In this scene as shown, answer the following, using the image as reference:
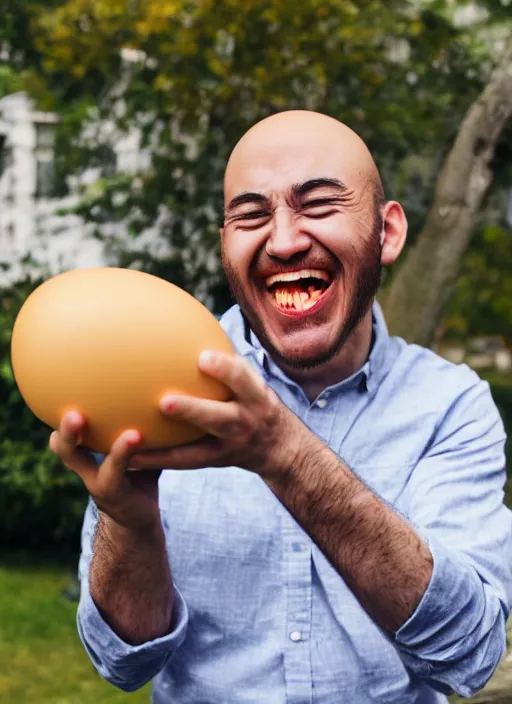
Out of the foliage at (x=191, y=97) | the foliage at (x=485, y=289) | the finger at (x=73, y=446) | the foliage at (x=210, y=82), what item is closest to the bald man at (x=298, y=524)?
the finger at (x=73, y=446)

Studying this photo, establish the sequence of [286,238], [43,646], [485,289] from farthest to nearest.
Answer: [485,289], [43,646], [286,238]

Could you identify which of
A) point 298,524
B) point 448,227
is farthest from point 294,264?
point 448,227

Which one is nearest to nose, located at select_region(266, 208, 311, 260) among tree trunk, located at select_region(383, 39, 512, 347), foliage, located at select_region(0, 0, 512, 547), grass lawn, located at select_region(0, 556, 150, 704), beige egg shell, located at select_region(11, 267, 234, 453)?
beige egg shell, located at select_region(11, 267, 234, 453)

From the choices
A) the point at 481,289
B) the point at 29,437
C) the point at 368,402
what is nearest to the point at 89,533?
the point at 368,402

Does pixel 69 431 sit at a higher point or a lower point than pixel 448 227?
higher

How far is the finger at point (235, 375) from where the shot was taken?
4.99ft

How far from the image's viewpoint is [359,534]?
1.70m

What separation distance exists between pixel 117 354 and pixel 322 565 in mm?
745

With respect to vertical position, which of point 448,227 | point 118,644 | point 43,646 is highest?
point 118,644

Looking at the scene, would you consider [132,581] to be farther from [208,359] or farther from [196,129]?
[196,129]

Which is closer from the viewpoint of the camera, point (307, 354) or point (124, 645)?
point (124, 645)

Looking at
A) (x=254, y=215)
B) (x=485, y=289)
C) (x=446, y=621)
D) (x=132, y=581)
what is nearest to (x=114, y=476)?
(x=132, y=581)

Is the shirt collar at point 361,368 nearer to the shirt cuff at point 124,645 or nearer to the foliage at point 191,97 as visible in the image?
the shirt cuff at point 124,645

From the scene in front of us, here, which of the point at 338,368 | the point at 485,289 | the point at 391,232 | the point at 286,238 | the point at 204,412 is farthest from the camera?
the point at 485,289
